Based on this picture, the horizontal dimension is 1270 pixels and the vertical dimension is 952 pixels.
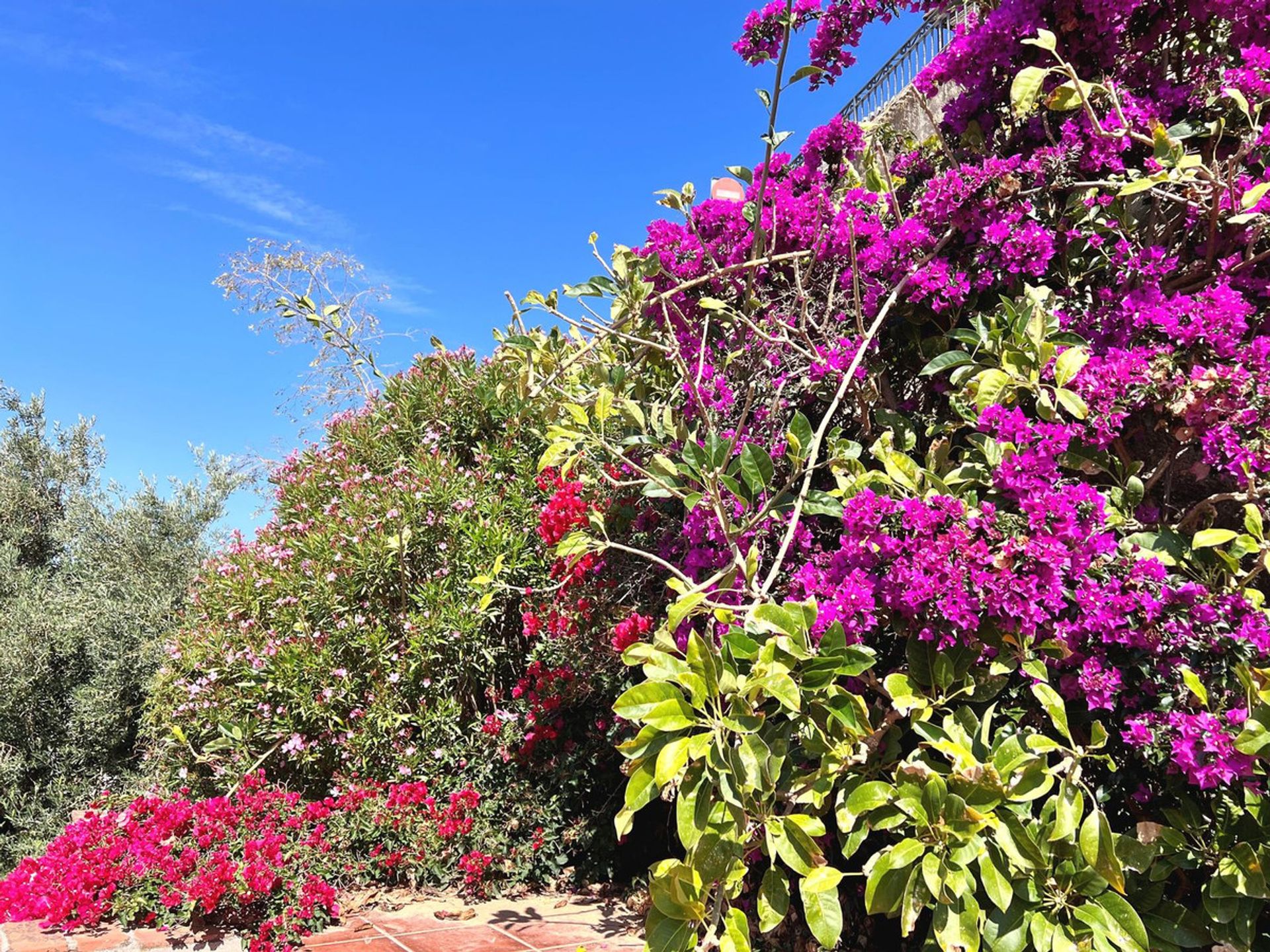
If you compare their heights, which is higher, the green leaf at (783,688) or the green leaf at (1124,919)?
the green leaf at (783,688)

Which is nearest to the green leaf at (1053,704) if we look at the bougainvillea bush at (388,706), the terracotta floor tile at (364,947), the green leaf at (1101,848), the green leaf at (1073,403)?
the green leaf at (1101,848)

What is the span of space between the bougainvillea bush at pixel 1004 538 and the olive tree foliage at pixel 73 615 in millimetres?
5516

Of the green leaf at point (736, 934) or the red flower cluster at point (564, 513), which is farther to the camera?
the red flower cluster at point (564, 513)

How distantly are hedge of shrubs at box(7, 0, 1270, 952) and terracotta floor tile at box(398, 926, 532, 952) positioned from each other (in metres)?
0.44

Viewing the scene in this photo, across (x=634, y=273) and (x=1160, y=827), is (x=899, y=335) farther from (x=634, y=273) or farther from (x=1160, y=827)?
(x=1160, y=827)

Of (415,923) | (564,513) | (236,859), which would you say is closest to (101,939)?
(236,859)

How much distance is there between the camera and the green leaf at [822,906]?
1578 mm

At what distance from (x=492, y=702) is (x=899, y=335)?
2.78 metres

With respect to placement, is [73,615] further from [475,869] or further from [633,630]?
[633,630]

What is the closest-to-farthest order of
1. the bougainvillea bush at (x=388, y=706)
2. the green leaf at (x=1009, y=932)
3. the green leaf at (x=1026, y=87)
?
the green leaf at (x=1009, y=932) → the green leaf at (x=1026, y=87) → the bougainvillea bush at (x=388, y=706)

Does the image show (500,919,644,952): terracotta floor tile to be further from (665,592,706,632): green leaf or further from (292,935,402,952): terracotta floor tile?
(665,592,706,632): green leaf

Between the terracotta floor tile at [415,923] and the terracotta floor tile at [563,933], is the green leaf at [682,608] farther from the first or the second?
the terracotta floor tile at [415,923]

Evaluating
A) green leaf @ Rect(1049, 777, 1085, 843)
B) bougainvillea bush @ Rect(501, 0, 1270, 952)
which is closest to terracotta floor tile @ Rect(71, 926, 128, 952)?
bougainvillea bush @ Rect(501, 0, 1270, 952)

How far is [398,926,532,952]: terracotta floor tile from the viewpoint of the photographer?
298cm
